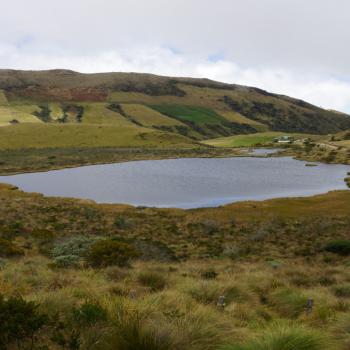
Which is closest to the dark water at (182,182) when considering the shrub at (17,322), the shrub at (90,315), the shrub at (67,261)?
the shrub at (67,261)

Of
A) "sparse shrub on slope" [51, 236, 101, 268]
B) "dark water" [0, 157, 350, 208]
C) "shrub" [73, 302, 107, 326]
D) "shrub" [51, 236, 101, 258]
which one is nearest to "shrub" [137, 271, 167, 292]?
"shrub" [73, 302, 107, 326]

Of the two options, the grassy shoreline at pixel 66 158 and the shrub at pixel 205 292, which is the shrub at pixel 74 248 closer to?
the shrub at pixel 205 292

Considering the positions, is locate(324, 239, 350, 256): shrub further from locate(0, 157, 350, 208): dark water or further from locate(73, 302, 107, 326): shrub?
locate(0, 157, 350, 208): dark water

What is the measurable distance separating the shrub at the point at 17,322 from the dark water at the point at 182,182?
151 ft

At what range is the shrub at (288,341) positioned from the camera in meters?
5.53

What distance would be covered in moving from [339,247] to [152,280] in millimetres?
18610

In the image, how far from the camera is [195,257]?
25047mm

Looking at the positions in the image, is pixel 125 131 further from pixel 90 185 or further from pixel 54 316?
pixel 54 316

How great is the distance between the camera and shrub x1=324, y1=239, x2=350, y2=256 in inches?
1035

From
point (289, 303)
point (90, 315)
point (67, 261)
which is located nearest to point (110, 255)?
point (67, 261)

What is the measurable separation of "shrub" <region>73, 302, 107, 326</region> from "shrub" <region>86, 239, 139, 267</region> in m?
10.5

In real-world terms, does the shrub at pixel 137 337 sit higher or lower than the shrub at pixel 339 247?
higher

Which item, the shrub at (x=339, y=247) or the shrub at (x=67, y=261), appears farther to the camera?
the shrub at (x=339, y=247)

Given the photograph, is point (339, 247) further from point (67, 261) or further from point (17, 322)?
point (17, 322)
